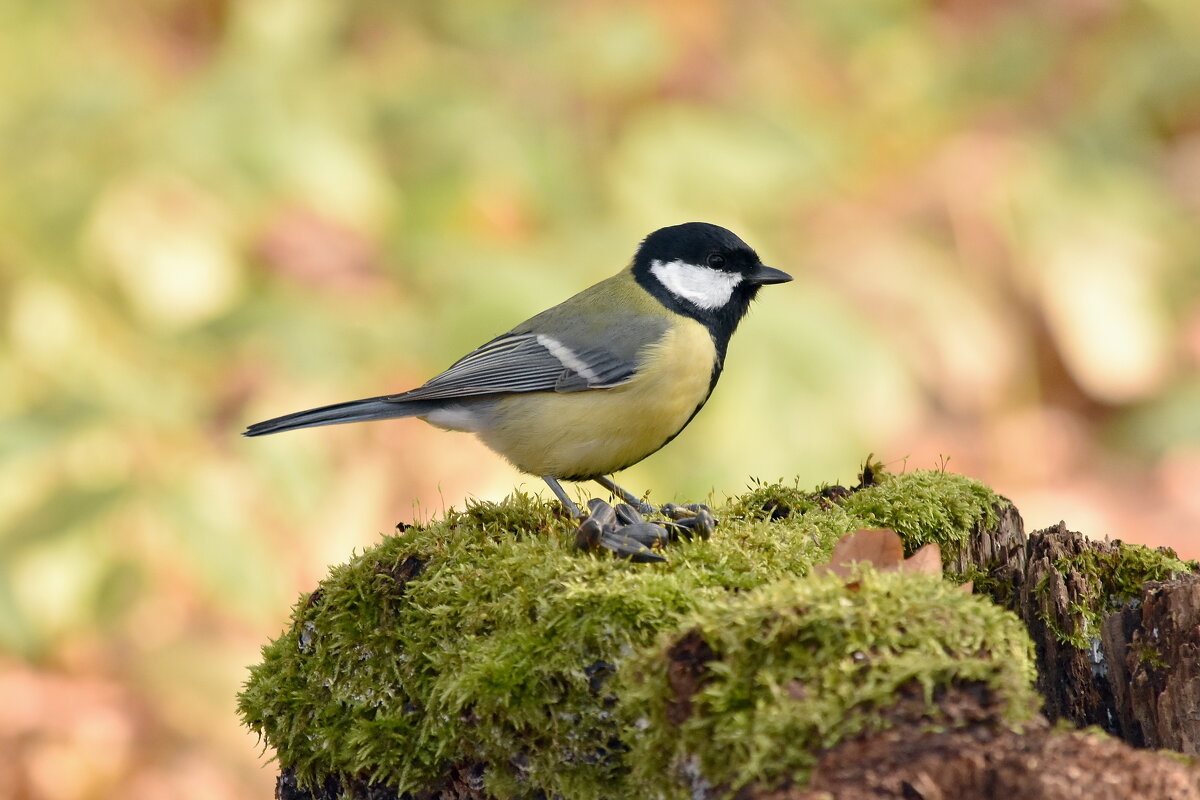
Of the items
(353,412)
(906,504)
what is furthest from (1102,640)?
(353,412)

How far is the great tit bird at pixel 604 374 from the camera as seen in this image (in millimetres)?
2646

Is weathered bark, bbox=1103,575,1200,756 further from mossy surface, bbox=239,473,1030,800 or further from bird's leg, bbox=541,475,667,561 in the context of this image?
bird's leg, bbox=541,475,667,561

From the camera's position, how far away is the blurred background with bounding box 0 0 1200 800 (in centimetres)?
340

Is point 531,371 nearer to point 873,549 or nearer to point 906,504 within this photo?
point 906,504

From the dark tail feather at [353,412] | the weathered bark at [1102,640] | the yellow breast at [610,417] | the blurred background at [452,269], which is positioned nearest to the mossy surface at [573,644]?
the weathered bark at [1102,640]

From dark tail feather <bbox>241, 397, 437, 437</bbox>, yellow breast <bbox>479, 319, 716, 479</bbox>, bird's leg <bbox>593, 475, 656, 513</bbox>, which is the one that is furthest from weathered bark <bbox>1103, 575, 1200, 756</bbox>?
dark tail feather <bbox>241, 397, 437, 437</bbox>

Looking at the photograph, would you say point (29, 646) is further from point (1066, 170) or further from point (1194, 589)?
point (1066, 170)

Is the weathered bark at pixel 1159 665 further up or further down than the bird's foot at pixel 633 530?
further down

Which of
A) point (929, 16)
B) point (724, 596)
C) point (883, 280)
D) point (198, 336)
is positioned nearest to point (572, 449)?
point (724, 596)

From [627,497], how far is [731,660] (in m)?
1.37

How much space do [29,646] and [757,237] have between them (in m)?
2.50

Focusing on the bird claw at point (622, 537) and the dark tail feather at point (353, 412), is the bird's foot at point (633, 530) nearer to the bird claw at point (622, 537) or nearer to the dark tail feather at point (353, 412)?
the bird claw at point (622, 537)

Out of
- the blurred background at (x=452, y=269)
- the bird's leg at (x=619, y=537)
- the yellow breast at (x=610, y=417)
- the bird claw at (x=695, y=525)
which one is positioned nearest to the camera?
the bird's leg at (x=619, y=537)

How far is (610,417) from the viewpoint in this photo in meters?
2.63
